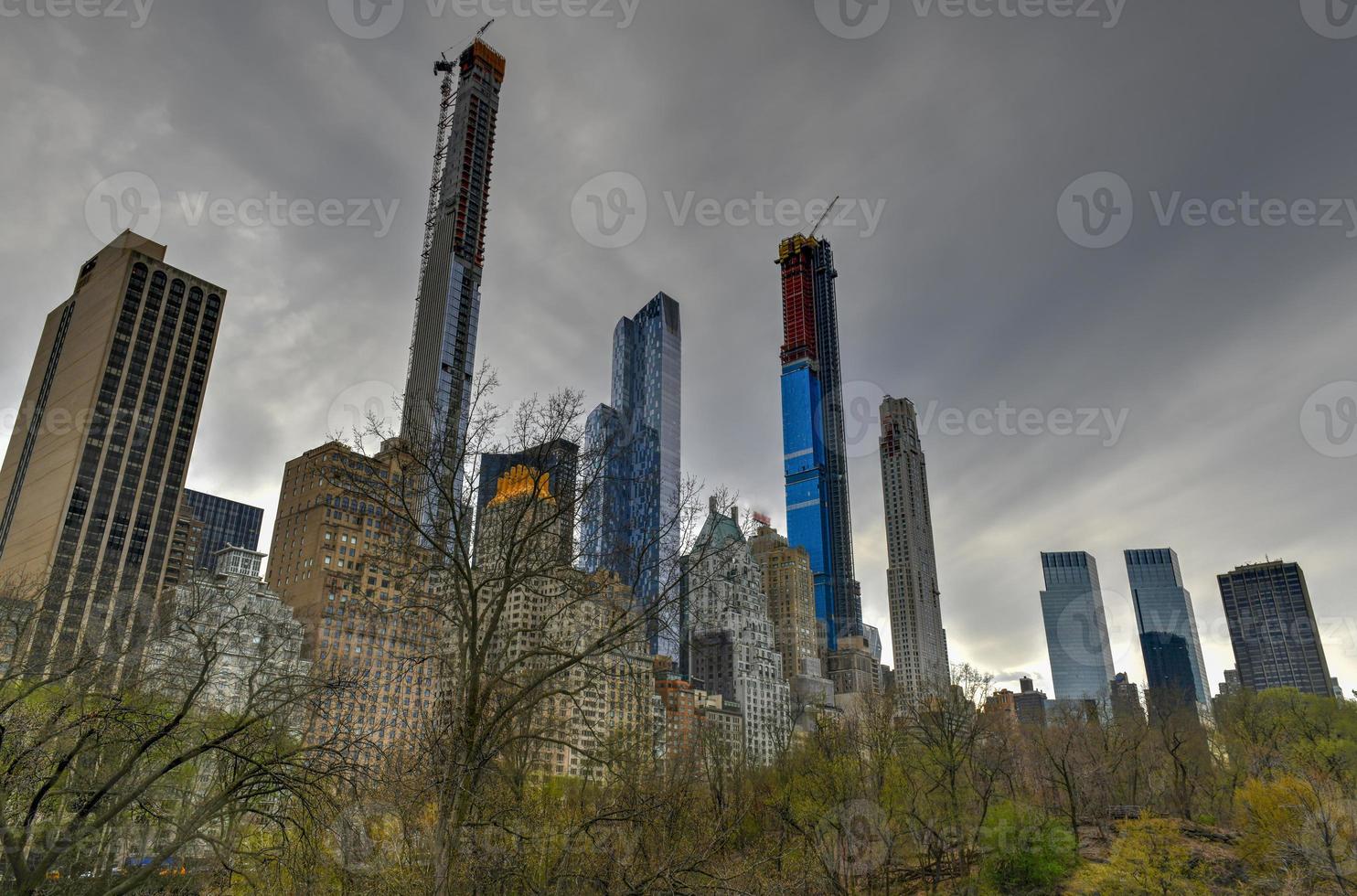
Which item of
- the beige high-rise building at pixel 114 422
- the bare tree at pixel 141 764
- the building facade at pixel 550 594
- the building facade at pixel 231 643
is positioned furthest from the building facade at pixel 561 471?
the beige high-rise building at pixel 114 422

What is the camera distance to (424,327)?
196 m

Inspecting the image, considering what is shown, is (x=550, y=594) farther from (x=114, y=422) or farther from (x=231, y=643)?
(x=114, y=422)

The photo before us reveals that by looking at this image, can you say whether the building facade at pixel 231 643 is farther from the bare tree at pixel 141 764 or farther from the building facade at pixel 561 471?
the building facade at pixel 561 471

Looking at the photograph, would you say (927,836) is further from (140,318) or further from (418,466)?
(140,318)

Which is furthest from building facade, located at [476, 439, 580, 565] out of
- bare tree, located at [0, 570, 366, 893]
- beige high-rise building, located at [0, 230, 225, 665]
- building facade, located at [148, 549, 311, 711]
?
beige high-rise building, located at [0, 230, 225, 665]

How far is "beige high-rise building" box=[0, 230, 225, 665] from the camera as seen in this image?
135125mm

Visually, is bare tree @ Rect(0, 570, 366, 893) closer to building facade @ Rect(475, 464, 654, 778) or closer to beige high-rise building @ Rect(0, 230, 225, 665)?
building facade @ Rect(475, 464, 654, 778)

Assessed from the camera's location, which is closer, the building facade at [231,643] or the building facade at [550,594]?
the building facade at [550,594]

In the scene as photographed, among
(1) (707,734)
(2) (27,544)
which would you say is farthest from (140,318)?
(1) (707,734)

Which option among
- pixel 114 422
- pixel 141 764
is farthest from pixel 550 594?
pixel 114 422

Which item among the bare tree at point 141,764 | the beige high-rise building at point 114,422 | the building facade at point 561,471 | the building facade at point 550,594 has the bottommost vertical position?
the bare tree at point 141,764

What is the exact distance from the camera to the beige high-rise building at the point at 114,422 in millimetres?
135125

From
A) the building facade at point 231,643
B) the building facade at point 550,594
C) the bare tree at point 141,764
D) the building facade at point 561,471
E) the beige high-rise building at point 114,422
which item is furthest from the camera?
the beige high-rise building at point 114,422

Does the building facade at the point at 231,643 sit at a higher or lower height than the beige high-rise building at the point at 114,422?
lower
